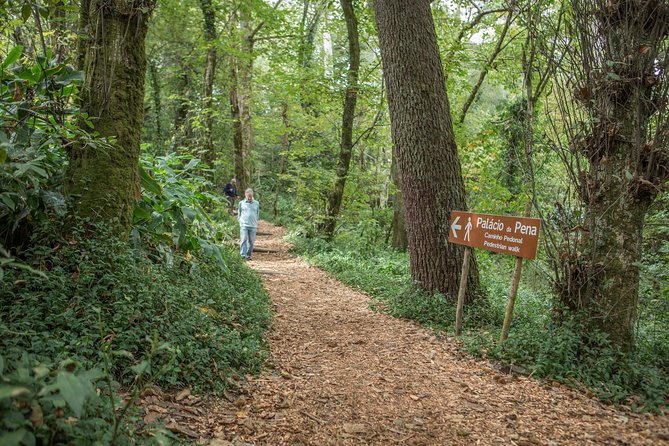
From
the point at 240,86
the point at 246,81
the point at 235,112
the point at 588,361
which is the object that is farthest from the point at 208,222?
the point at 246,81

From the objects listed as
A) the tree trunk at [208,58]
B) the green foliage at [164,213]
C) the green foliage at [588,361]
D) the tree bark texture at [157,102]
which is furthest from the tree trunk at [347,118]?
the tree bark texture at [157,102]

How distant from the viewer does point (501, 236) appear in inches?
174

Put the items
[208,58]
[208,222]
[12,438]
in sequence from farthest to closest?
1. [208,58]
2. [208,222]
3. [12,438]

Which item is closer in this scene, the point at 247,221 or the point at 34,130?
the point at 34,130

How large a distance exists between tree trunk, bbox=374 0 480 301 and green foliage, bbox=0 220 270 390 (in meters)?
2.78

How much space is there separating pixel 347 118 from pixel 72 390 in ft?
38.4

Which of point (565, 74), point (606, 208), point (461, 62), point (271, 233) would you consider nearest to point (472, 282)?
point (606, 208)

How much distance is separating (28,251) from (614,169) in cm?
537

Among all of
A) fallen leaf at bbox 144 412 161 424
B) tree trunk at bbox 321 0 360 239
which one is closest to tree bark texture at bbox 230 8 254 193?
tree trunk at bbox 321 0 360 239

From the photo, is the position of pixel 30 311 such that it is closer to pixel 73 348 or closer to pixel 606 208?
pixel 73 348

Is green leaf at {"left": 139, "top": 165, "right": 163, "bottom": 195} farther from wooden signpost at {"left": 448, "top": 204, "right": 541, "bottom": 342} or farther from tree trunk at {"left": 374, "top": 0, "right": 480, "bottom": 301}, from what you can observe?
wooden signpost at {"left": 448, "top": 204, "right": 541, "bottom": 342}

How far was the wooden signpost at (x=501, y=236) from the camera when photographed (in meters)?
4.06

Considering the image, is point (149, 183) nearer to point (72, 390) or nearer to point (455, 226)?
point (72, 390)

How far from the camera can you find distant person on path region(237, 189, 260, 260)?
1017 centimetres
